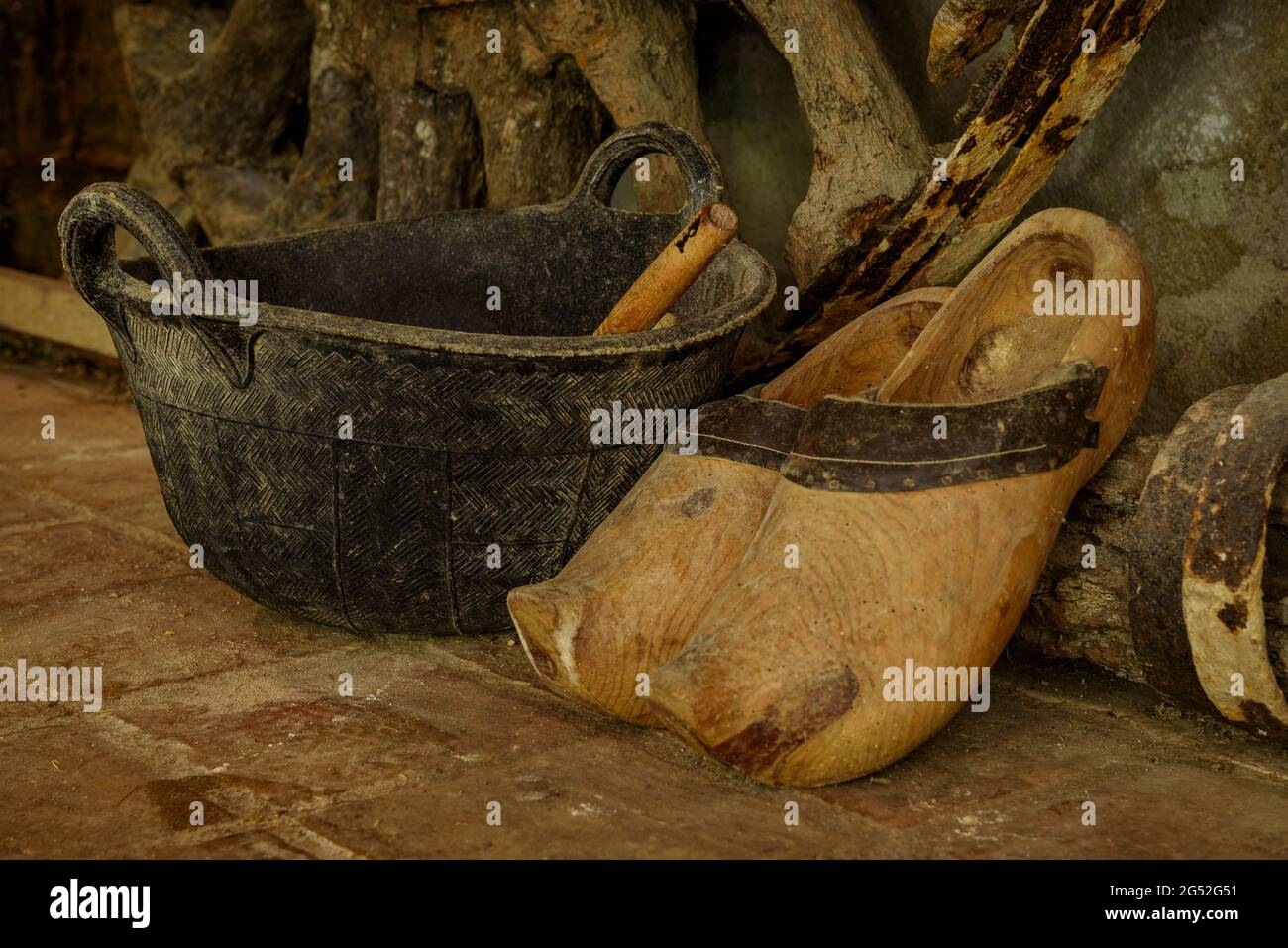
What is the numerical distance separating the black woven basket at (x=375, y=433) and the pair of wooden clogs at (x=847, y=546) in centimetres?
14

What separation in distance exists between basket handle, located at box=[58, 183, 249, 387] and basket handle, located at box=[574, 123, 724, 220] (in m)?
0.87

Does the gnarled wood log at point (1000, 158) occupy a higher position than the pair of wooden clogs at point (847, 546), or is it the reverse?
the gnarled wood log at point (1000, 158)

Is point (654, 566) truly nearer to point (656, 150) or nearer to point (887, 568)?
point (887, 568)

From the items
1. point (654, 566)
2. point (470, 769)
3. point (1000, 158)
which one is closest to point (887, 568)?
point (654, 566)

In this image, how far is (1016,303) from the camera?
2.47 m

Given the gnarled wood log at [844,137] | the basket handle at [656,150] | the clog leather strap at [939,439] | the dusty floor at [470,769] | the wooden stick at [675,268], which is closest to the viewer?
the dusty floor at [470,769]

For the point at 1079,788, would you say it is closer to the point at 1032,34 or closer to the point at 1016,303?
the point at 1016,303

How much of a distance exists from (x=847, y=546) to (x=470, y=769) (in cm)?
61

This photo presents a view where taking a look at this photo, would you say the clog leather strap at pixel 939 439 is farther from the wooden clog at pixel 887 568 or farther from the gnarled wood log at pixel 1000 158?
the gnarled wood log at pixel 1000 158

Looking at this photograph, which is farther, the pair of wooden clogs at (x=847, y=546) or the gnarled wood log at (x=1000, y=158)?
the gnarled wood log at (x=1000, y=158)

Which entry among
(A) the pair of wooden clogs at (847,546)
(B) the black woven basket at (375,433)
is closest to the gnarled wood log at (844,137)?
(B) the black woven basket at (375,433)

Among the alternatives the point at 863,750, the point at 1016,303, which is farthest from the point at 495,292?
the point at 863,750

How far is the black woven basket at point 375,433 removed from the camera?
2.22 m

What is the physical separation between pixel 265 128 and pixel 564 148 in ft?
3.87
